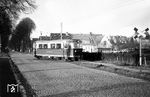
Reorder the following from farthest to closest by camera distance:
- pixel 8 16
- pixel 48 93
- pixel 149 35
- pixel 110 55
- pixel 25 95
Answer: pixel 149 35
pixel 110 55
pixel 8 16
pixel 48 93
pixel 25 95

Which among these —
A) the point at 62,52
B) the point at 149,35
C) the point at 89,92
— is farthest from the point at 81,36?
the point at 89,92

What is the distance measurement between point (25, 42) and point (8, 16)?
2859 inches

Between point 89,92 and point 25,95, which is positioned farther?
point 89,92

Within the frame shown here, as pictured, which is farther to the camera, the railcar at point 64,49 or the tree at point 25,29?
the tree at point 25,29

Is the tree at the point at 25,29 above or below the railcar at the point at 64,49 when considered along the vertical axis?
above

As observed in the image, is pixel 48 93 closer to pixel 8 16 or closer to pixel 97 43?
pixel 8 16

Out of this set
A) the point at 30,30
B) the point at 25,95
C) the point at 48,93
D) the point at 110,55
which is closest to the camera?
the point at 25,95

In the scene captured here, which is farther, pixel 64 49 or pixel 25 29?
pixel 25 29

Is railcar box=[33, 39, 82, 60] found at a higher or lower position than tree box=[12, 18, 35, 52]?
lower

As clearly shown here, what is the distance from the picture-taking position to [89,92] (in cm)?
962

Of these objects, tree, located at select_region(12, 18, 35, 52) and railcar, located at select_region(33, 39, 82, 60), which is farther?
tree, located at select_region(12, 18, 35, 52)

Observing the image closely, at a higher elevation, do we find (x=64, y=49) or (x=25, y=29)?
(x=25, y=29)

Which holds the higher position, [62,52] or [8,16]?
[8,16]

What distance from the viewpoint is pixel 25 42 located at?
99.3 m
